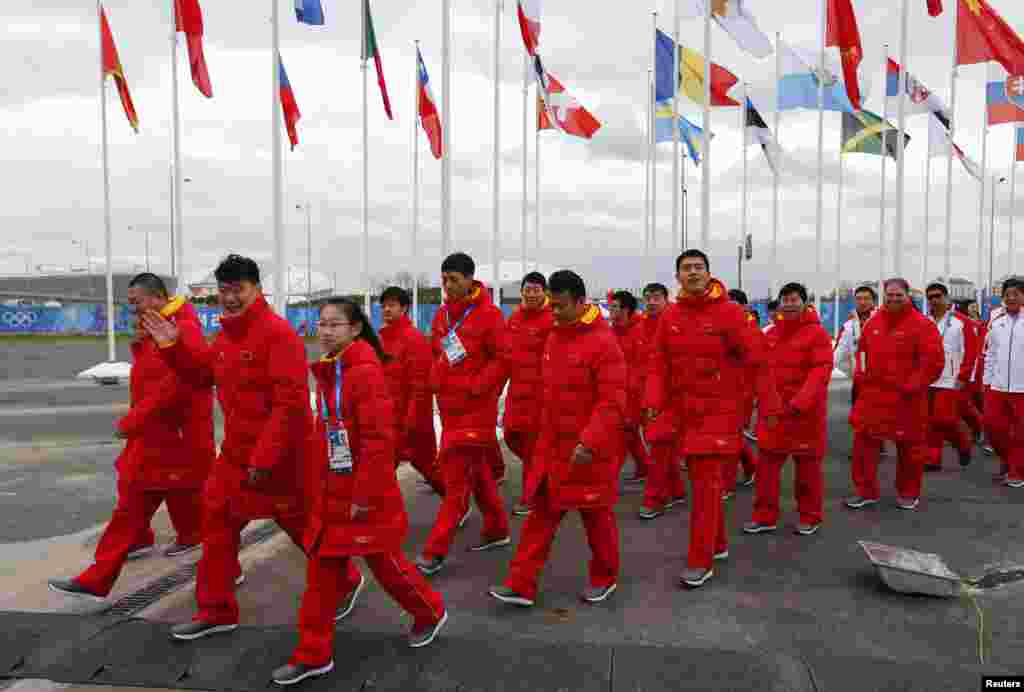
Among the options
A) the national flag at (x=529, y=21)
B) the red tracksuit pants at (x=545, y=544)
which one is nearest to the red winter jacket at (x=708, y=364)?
the red tracksuit pants at (x=545, y=544)

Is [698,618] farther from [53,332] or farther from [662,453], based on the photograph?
[53,332]

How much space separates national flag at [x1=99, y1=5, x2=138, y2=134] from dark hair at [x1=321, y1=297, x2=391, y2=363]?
1454 centimetres

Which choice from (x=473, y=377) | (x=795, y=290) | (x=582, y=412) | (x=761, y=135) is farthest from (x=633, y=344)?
(x=761, y=135)

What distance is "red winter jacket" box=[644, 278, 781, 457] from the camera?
15.6 feet

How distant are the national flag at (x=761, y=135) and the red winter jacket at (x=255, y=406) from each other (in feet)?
47.3

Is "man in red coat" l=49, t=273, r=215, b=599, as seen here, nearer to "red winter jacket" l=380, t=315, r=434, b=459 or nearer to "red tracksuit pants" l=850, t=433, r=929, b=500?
"red winter jacket" l=380, t=315, r=434, b=459

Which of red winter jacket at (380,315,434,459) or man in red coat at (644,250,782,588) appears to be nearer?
man in red coat at (644,250,782,588)

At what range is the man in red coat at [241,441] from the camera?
384cm

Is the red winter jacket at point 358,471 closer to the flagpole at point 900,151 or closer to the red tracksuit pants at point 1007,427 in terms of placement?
the red tracksuit pants at point 1007,427

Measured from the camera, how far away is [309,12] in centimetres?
1149

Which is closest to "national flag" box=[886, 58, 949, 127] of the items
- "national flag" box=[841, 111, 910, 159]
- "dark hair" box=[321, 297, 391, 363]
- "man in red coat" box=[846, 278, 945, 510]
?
"national flag" box=[841, 111, 910, 159]

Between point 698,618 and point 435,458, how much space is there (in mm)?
2954

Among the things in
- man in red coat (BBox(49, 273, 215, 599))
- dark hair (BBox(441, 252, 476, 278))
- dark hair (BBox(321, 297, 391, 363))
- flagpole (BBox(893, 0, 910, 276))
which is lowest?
man in red coat (BBox(49, 273, 215, 599))

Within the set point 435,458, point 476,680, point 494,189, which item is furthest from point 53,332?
point 476,680
